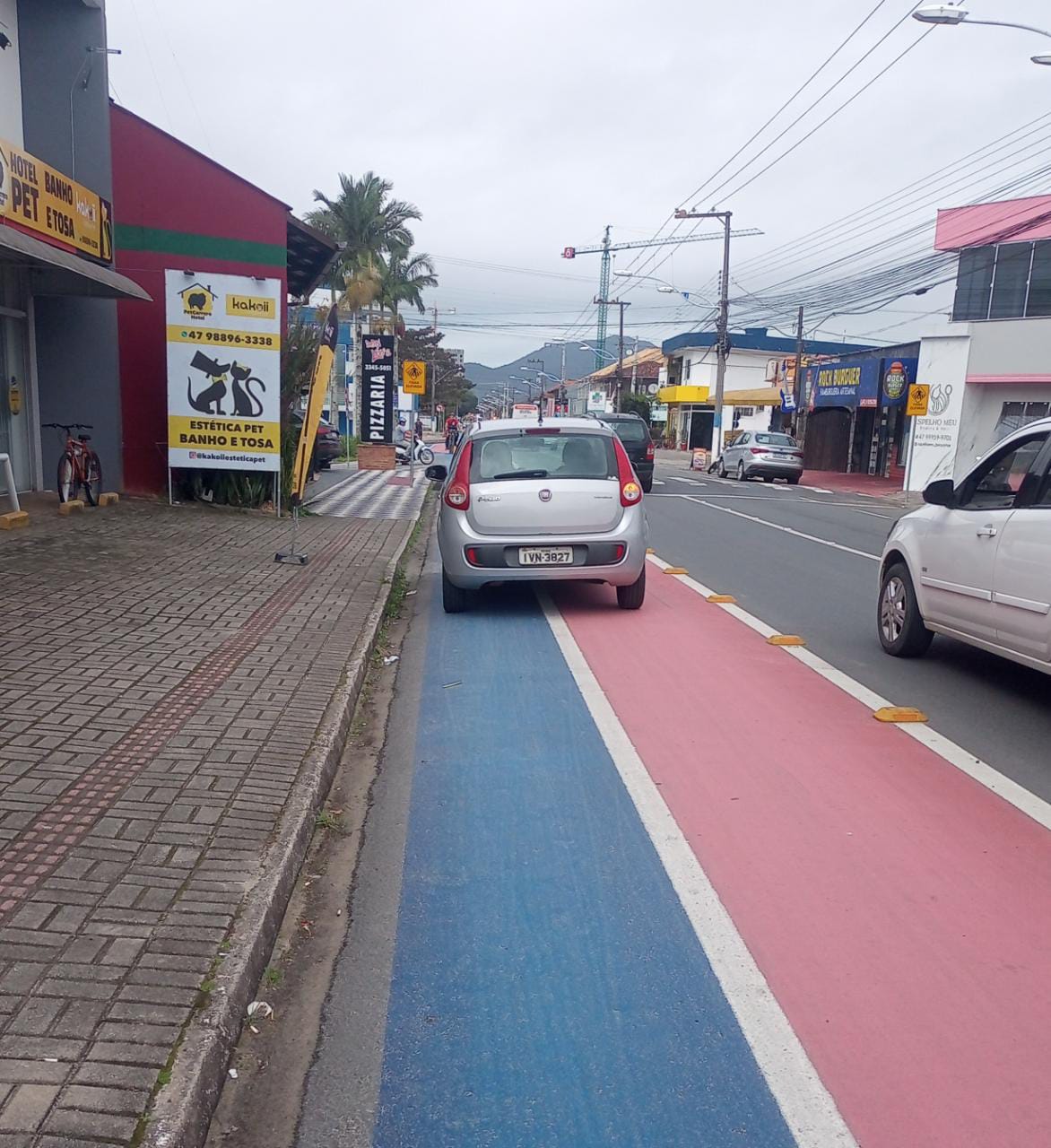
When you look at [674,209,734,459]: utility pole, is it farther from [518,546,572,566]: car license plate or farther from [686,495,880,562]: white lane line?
[518,546,572,566]: car license plate

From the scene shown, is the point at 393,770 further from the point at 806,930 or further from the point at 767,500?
the point at 767,500

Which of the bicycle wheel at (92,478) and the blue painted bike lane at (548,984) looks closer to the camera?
the blue painted bike lane at (548,984)

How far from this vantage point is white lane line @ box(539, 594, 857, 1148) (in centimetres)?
288

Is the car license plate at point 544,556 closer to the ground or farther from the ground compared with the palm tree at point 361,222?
closer to the ground

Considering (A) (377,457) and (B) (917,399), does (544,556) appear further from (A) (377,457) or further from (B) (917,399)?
(A) (377,457)

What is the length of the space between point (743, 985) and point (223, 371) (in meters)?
13.2

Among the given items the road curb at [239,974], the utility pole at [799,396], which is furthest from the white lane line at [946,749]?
the utility pole at [799,396]

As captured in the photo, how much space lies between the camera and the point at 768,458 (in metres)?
35.1

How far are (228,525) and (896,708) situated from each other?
391 inches

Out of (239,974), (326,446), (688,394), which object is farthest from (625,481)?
(688,394)

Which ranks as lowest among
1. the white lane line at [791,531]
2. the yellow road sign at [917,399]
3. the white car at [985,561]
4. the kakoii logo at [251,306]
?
the white lane line at [791,531]

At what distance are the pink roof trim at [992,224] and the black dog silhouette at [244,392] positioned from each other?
2172 centimetres

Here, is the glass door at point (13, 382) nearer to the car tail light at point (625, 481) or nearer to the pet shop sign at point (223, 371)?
the pet shop sign at point (223, 371)

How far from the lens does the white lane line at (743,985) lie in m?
2.88
